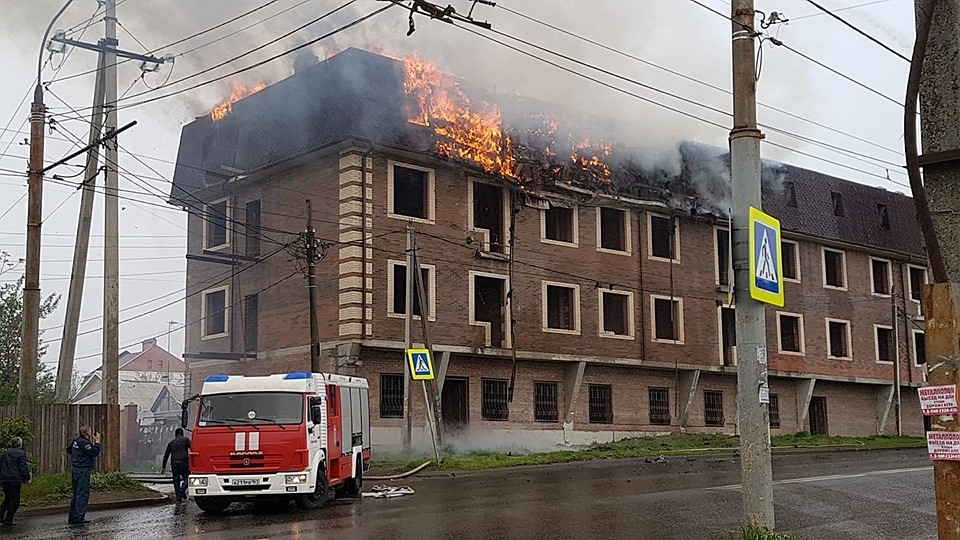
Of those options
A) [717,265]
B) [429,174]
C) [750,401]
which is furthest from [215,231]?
[750,401]

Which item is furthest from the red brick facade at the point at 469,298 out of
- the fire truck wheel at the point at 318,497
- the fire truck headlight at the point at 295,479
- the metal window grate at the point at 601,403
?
the fire truck headlight at the point at 295,479

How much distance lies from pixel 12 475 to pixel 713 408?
29.3m

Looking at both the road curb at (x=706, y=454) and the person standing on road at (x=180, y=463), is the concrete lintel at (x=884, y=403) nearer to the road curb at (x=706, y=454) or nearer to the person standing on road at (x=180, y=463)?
the road curb at (x=706, y=454)

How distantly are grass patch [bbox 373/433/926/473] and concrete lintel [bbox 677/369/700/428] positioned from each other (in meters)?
1.03

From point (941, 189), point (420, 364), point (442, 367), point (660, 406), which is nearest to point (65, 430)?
point (420, 364)

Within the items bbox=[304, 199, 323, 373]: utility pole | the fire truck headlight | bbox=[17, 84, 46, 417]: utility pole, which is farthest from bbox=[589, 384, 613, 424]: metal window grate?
the fire truck headlight

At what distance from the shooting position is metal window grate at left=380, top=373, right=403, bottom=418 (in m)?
31.0

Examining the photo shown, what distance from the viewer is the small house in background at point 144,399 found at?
162 feet

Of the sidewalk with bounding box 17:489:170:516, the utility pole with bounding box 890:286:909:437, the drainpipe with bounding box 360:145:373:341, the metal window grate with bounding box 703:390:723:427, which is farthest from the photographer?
the utility pole with bounding box 890:286:909:437

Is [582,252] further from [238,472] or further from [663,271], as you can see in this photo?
[238,472]

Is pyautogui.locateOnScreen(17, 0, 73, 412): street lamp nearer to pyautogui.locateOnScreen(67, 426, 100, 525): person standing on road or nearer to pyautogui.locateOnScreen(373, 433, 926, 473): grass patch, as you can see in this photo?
pyautogui.locateOnScreen(67, 426, 100, 525): person standing on road

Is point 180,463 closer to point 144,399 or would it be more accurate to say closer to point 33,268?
point 33,268

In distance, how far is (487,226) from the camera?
35000 mm

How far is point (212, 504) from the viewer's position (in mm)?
Answer: 17891
